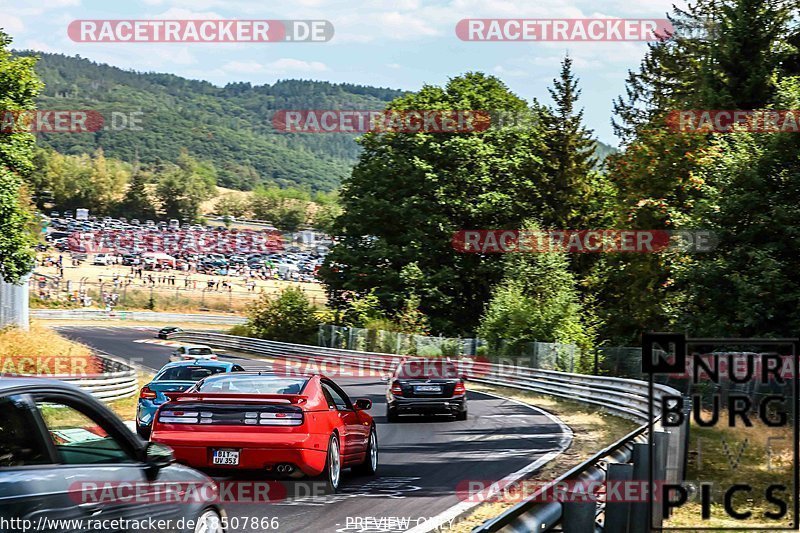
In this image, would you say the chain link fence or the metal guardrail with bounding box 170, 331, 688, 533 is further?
the chain link fence

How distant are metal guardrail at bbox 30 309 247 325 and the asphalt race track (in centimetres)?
6635

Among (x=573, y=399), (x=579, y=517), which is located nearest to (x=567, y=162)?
(x=573, y=399)

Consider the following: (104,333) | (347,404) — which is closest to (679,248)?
(347,404)

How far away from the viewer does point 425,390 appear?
74.6ft

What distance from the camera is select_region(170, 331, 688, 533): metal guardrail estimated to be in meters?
5.36

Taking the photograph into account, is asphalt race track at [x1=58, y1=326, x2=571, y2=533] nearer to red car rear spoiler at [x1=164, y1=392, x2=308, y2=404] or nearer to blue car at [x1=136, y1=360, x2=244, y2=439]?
red car rear spoiler at [x1=164, y1=392, x2=308, y2=404]

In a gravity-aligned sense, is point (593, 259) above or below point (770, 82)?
below

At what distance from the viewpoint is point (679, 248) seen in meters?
38.9

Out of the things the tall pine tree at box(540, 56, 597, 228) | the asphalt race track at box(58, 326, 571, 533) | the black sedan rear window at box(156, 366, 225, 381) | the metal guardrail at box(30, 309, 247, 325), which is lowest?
the metal guardrail at box(30, 309, 247, 325)

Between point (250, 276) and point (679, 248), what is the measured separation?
100778 millimetres

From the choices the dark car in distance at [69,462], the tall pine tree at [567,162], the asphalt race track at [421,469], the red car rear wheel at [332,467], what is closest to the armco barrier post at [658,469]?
the asphalt race track at [421,469]

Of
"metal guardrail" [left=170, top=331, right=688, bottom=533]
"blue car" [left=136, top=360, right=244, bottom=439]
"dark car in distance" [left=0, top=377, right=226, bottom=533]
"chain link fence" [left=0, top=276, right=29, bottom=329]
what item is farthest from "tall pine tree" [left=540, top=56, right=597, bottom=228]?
"dark car in distance" [left=0, top=377, right=226, bottom=533]

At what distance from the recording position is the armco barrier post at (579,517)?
5500 millimetres

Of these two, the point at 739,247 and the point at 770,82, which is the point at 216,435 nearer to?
the point at 739,247
